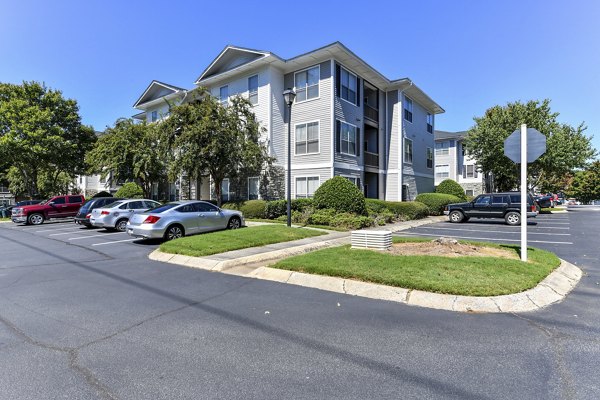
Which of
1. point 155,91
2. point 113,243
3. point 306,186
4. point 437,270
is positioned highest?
point 155,91

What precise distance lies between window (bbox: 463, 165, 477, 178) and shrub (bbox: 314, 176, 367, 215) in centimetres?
2998

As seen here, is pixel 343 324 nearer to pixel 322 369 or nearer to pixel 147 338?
pixel 322 369

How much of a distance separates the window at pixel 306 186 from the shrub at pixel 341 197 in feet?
9.20

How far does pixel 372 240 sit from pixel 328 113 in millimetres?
12742

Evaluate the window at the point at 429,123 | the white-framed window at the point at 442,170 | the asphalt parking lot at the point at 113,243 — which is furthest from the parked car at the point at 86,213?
the white-framed window at the point at 442,170

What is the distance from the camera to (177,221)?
12.4 metres

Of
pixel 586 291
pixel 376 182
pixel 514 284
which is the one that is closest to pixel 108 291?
pixel 514 284

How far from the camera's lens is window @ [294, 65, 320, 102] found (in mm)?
20719

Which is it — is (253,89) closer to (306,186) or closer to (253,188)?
(253,188)

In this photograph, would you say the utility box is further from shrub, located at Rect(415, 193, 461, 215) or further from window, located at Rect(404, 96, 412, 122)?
window, located at Rect(404, 96, 412, 122)

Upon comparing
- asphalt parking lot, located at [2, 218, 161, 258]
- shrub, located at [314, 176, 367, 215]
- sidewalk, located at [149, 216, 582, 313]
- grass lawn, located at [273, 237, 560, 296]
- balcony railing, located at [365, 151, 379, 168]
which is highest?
balcony railing, located at [365, 151, 379, 168]

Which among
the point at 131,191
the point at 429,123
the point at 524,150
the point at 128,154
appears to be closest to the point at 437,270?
the point at 524,150

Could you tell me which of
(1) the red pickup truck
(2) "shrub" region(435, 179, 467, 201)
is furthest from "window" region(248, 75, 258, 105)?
(2) "shrub" region(435, 179, 467, 201)

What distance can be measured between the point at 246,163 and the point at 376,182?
10810 mm
